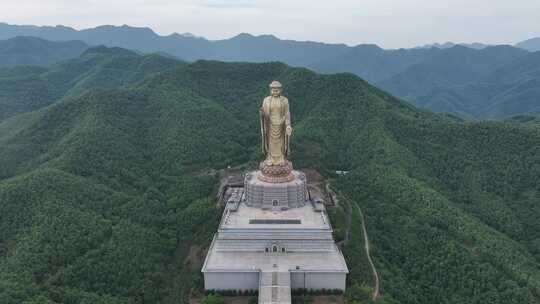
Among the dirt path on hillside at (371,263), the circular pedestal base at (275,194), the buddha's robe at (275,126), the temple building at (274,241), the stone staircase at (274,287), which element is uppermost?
the buddha's robe at (275,126)

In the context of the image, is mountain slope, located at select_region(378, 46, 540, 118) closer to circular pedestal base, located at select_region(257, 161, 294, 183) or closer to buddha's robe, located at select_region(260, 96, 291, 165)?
buddha's robe, located at select_region(260, 96, 291, 165)

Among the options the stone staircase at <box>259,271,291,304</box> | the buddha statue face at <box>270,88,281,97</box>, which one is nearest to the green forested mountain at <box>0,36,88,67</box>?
the buddha statue face at <box>270,88,281,97</box>

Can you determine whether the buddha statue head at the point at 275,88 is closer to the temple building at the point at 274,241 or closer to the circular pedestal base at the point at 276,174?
the temple building at the point at 274,241

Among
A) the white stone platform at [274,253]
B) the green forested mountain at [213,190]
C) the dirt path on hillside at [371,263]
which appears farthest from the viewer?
the green forested mountain at [213,190]

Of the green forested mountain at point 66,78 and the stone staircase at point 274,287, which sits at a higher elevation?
the green forested mountain at point 66,78

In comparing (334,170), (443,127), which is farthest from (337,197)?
(443,127)

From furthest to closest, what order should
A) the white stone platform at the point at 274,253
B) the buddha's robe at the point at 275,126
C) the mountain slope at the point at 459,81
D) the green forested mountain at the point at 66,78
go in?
1. the mountain slope at the point at 459,81
2. the green forested mountain at the point at 66,78
3. the buddha's robe at the point at 275,126
4. the white stone platform at the point at 274,253

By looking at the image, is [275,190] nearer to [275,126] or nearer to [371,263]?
[275,126]

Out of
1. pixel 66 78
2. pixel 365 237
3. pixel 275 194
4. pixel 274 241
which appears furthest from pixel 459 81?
pixel 274 241

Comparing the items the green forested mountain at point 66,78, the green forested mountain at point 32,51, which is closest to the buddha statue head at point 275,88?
the green forested mountain at point 66,78
